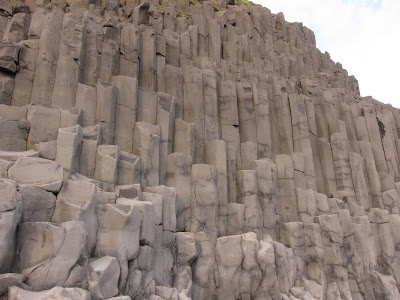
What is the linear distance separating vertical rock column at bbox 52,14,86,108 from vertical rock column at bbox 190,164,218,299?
444 centimetres

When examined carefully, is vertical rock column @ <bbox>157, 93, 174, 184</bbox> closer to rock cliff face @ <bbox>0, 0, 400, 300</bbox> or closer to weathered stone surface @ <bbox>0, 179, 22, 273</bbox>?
rock cliff face @ <bbox>0, 0, 400, 300</bbox>

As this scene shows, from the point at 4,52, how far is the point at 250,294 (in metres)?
10.1

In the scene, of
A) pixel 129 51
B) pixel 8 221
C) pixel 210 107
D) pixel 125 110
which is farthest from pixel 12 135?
pixel 210 107

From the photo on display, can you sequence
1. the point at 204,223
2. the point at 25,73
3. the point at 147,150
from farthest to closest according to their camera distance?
1. the point at 25,73
2. the point at 204,223
3. the point at 147,150

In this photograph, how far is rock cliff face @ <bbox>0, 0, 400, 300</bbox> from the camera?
20.3 feet

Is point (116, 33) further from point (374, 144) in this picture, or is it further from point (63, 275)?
point (374, 144)

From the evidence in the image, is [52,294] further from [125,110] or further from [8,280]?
[125,110]

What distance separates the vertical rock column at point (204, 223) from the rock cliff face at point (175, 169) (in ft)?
0.14

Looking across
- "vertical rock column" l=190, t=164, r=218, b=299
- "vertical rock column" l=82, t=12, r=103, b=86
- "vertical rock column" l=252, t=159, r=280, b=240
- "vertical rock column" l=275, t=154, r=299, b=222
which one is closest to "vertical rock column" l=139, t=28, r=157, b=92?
"vertical rock column" l=82, t=12, r=103, b=86

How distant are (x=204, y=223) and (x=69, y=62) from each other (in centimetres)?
656

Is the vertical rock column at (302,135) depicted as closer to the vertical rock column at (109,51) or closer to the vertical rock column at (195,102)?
the vertical rock column at (195,102)

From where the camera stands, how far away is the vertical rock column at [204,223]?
906 cm

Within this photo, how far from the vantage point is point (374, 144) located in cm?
1756

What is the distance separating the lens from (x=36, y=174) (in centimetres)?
641
